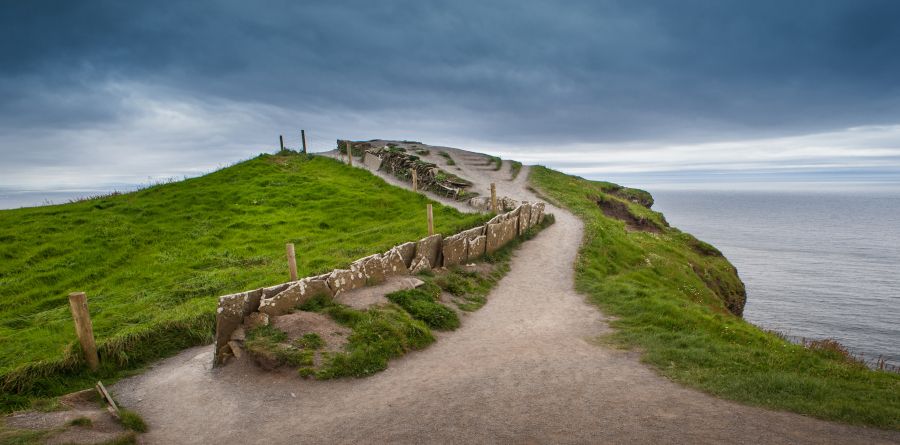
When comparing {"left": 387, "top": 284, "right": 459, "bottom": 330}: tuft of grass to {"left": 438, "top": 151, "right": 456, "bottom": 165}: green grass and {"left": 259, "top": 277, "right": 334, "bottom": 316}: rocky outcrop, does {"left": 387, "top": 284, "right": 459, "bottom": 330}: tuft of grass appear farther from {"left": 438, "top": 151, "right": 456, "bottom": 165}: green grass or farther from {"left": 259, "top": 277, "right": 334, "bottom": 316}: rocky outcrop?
{"left": 438, "top": 151, "right": 456, "bottom": 165}: green grass

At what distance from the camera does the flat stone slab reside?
1309cm

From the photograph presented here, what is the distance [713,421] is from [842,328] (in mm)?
25796

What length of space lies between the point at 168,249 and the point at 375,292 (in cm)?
1591

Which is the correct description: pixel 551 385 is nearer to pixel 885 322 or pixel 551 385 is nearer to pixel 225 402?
pixel 225 402

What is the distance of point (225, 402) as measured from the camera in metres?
9.05

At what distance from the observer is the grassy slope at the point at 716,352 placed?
8055mm

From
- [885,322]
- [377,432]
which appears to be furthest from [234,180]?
[885,322]

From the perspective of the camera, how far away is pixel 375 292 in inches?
551

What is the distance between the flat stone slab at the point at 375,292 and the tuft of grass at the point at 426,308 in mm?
355

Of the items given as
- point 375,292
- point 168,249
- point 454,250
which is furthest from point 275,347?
point 168,249

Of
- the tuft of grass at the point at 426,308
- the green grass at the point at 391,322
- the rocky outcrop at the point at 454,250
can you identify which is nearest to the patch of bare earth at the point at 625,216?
the rocky outcrop at the point at 454,250

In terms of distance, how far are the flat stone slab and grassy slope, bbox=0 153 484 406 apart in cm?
246

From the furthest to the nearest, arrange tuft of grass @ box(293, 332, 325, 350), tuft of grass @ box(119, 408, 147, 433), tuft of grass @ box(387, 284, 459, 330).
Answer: tuft of grass @ box(387, 284, 459, 330), tuft of grass @ box(293, 332, 325, 350), tuft of grass @ box(119, 408, 147, 433)

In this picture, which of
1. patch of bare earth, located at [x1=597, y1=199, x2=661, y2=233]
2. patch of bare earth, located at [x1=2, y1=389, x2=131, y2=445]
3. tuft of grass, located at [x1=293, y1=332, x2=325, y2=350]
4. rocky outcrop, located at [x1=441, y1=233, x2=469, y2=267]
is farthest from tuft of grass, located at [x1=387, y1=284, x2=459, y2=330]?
patch of bare earth, located at [x1=597, y1=199, x2=661, y2=233]
